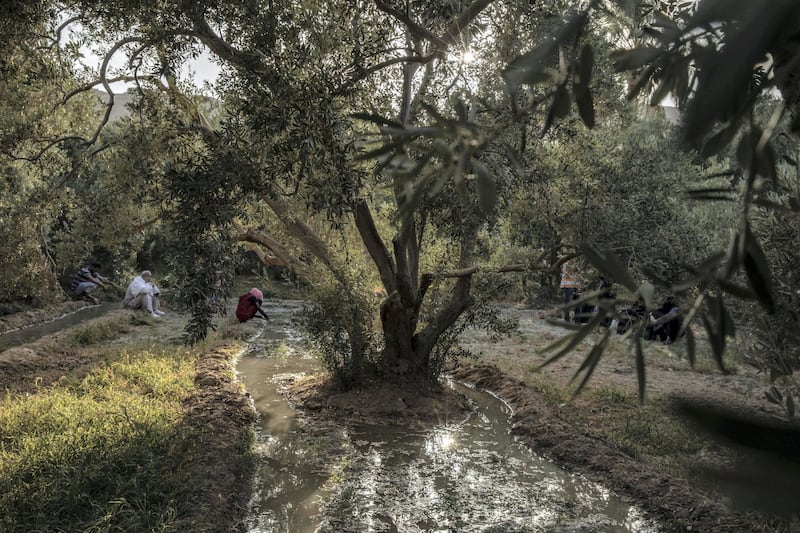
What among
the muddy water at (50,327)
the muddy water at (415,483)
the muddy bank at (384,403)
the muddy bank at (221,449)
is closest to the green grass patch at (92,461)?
the muddy bank at (221,449)

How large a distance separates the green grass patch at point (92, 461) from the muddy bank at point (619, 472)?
3.90 m

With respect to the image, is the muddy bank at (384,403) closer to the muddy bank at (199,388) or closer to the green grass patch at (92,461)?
the muddy bank at (199,388)

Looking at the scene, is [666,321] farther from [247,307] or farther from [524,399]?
[247,307]

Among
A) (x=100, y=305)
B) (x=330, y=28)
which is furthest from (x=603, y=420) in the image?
(x=100, y=305)

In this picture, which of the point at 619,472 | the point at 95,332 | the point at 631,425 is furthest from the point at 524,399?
the point at 95,332

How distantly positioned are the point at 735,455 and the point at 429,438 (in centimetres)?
744

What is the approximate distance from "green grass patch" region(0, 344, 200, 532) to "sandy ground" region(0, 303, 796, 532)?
0.39 m

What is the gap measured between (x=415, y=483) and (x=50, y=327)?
46.4 ft

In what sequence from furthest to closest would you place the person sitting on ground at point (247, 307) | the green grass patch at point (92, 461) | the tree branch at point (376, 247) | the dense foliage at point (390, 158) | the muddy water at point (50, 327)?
the person sitting on ground at point (247, 307) → the muddy water at point (50, 327) → the tree branch at point (376, 247) → the green grass patch at point (92, 461) → the dense foliage at point (390, 158)

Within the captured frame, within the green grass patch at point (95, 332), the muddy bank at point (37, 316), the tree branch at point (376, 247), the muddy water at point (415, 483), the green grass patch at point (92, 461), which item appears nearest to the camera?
the green grass patch at point (92, 461)

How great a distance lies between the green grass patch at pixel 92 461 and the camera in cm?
470

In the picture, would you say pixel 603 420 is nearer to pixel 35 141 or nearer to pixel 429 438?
pixel 429 438

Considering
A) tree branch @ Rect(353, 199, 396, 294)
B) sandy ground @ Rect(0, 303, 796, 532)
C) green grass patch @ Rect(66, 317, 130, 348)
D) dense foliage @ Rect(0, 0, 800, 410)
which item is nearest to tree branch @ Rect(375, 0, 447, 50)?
dense foliage @ Rect(0, 0, 800, 410)

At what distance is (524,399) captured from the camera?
9602 millimetres
